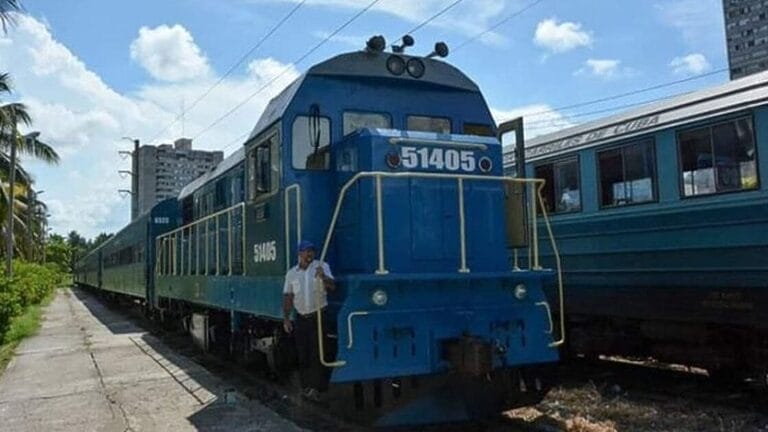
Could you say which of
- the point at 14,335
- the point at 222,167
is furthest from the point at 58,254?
the point at 222,167

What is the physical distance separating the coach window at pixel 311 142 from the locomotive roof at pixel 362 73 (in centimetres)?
24

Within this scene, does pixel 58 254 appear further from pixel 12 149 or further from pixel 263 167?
pixel 263 167

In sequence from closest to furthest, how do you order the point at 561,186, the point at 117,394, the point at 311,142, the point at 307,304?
1. the point at 307,304
2. the point at 311,142
3. the point at 117,394
4. the point at 561,186

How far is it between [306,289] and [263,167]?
71.0 inches

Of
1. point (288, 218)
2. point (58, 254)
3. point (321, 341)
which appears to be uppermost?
point (58, 254)

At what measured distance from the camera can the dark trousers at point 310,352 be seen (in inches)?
231

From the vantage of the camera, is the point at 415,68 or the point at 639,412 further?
the point at 415,68

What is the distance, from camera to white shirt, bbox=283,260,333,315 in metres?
5.80

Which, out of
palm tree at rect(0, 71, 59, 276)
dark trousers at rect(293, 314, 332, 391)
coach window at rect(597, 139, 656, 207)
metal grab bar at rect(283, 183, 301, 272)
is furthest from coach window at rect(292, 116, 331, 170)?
palm tree at rect(0, 71, 59, 276)

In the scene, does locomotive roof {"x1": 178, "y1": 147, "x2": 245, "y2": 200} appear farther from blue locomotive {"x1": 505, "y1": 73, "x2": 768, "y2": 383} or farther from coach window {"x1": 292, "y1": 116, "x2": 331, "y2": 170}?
blue locomotive {"x1": 505, "y1": 73, "x2": 768, "y2": 383}

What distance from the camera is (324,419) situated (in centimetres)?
679

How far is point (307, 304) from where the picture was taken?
5.84 m

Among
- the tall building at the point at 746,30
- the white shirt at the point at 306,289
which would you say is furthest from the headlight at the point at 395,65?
the tall building at the point at 746,30

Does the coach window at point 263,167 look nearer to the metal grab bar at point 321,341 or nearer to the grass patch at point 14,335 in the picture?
the metal grab bar at point 321,341
